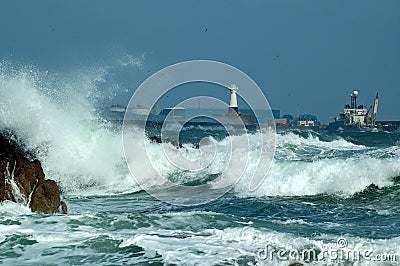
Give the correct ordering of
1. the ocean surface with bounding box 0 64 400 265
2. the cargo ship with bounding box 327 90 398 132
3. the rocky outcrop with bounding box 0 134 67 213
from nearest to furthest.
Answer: the ocean surface with bounding box 0 64 400 265 → the rocky outcrop with bounding box 0 134 67 213 → the cargo ship with bounding box 327 90 398 132

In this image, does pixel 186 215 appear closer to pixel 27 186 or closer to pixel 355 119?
→ pixel 27 186

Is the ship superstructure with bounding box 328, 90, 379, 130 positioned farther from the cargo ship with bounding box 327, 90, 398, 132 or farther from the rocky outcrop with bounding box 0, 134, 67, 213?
the rocky outcrop with bounding box 0, 134, 67, 213

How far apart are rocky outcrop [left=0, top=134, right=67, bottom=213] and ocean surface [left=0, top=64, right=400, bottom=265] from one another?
233 millimetres

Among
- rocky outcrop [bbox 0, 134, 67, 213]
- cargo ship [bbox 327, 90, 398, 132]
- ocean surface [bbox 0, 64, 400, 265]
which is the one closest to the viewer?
ocean surface [bbox 0, 64, 400, 265]

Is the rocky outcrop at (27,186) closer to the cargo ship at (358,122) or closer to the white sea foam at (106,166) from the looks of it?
the white sea foam at (106,166)

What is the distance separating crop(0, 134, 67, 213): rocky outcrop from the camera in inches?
340

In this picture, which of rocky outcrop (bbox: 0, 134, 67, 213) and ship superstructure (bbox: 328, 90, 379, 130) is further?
ship superstructure (bbox: 328, 90, 379, 130)

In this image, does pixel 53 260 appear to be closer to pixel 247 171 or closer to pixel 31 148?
pixel 31 148

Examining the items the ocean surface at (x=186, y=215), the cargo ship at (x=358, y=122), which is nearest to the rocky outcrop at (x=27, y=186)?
the ocean surface at (x=186, y=215)

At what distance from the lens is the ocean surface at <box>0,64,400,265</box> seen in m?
6.53

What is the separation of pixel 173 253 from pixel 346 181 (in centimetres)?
811

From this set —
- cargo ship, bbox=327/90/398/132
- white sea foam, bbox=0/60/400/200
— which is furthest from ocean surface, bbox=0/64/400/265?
cargo ship, bbox=327/90/398/132

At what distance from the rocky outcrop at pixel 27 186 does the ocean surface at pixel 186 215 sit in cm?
23

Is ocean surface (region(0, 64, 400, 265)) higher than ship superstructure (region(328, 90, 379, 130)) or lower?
lower
